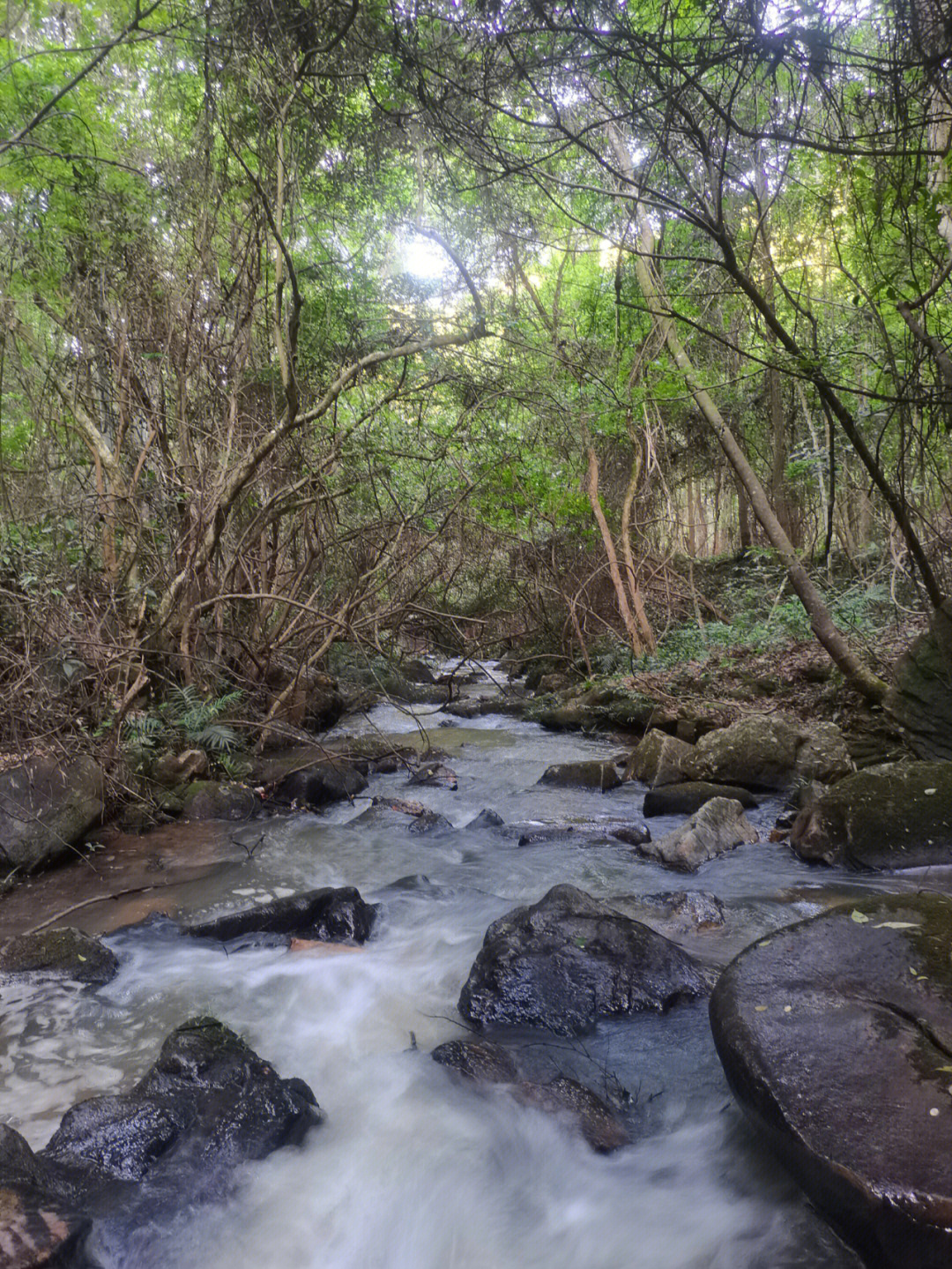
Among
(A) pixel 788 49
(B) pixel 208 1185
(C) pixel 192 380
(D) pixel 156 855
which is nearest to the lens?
(B) pixel 208 1185

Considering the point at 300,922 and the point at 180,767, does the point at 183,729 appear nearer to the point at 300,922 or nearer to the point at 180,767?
the point at 180,767

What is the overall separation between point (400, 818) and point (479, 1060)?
12.3 ft

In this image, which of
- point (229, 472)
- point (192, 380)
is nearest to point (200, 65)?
point (192, 380)

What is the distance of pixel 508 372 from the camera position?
9438 mm

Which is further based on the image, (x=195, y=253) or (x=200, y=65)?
(x=195, y=253)

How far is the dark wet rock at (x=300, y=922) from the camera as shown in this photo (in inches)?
171

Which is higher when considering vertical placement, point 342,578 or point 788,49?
point 788,49

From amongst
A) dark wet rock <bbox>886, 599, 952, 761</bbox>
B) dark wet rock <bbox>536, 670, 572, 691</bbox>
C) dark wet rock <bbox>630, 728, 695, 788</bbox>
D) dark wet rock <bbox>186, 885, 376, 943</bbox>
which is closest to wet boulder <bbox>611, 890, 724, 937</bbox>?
dark wet rock <bbox>186, 885, 376, 943</bbox>

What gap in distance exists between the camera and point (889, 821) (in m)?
4.79

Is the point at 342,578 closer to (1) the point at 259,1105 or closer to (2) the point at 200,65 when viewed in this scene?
(2) the point at 200,65

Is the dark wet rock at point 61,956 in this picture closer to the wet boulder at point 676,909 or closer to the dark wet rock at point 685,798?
the wet boulder at point 676,909

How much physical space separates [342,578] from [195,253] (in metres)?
3.93

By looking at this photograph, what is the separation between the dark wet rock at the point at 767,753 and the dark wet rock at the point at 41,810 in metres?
5.37

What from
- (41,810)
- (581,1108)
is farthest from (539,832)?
(41,810)
